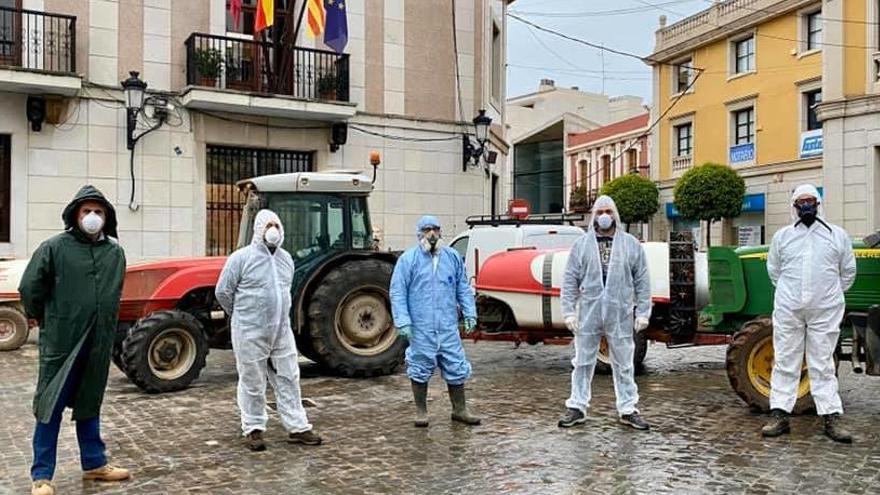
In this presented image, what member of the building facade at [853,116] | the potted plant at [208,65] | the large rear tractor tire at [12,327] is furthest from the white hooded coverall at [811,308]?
the building facade at [853,116]

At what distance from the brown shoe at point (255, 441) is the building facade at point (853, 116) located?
20959 mm

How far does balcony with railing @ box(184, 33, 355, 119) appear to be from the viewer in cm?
1433

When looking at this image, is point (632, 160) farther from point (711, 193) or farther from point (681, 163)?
point (711, 193)

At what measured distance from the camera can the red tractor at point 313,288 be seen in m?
8.73

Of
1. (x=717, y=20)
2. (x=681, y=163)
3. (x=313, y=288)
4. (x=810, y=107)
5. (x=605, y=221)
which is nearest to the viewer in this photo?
(x=605, y=221)

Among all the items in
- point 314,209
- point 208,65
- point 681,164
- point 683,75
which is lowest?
point 314,209

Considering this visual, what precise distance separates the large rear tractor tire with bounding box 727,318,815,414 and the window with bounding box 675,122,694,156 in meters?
27.6

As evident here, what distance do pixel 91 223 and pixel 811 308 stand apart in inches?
200

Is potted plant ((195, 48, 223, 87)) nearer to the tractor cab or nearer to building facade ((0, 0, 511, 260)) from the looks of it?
building facade ((0, 0, 511, 260))

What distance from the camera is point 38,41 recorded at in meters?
13.4

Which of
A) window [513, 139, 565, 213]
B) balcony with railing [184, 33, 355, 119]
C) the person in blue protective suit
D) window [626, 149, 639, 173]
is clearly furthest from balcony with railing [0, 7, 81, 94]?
window [513, 139, 565, 213]

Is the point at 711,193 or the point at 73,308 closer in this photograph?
the point at 73,308

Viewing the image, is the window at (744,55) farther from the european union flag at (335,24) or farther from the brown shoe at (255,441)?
the brown shoe at (255,441)

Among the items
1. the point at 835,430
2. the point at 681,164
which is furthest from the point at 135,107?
the point at 681,164
